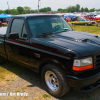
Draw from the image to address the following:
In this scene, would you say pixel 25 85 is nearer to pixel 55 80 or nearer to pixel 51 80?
pixel 51 80

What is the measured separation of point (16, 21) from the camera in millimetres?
4020

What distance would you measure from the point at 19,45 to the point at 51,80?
1.41 m

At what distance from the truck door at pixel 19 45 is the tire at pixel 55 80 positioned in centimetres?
78

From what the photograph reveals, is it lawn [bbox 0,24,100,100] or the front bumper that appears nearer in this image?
the front bumper

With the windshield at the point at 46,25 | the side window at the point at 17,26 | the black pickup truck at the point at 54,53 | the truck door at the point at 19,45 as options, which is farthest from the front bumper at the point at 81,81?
the side window at the point at 17,26

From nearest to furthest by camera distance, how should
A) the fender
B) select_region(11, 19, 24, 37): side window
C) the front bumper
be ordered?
1. the front bumper
2. the fender
3. select_region(11, 19, 24, 37): side window

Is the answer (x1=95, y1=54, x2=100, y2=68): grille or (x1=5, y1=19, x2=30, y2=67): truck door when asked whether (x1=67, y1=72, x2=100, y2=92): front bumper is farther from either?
(x1=5, y1=19, x2=30, y2=67): truck door

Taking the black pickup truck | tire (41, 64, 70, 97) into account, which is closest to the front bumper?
the black pickup truck

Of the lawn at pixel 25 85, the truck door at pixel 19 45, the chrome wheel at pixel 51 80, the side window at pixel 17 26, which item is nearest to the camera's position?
the chrome wheel at pixel 51 80

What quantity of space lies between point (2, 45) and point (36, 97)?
237cm

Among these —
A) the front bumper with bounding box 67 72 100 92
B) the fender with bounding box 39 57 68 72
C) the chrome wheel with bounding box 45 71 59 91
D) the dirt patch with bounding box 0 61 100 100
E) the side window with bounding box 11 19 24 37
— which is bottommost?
the dirt patch with bounding box 0 61 100 100

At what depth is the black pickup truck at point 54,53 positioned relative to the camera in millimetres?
2594

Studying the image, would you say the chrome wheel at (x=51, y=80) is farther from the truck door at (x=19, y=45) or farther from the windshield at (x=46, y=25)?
the windshield at (x=46, y=25)

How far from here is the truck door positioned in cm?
358
